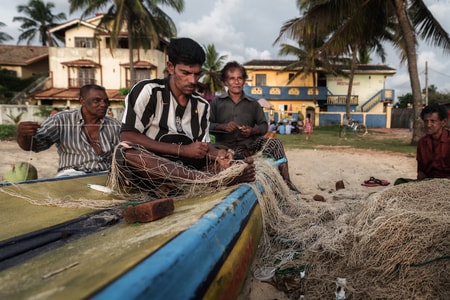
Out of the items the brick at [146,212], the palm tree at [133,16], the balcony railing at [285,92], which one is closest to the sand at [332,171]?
the brick at [146,212]

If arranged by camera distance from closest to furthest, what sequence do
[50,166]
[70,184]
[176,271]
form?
[176,271] < [70,184] < [50,166]

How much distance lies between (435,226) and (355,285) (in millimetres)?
587

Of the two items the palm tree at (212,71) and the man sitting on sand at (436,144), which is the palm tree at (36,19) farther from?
the man sitting on sand at (436,144)

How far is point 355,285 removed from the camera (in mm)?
1620

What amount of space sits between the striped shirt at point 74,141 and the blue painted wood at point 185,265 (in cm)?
221

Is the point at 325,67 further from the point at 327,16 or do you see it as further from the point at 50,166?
the point at 50,166

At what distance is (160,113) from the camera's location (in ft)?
7.79

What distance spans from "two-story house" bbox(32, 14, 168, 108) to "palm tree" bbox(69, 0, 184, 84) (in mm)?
3331

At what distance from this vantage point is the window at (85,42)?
24.9 m

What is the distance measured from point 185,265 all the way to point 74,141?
262cm

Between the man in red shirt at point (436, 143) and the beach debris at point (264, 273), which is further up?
the man in red shirt at point (436, 143)

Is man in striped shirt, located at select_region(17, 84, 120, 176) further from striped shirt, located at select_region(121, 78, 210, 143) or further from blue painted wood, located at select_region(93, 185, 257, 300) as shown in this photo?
blue painted wood, located at select_region(93, 185, 257, 300)

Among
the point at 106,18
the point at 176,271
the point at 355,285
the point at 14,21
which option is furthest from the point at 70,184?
the point at 14,21

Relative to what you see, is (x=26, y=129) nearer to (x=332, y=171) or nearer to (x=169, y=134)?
(x=169, y=134)
